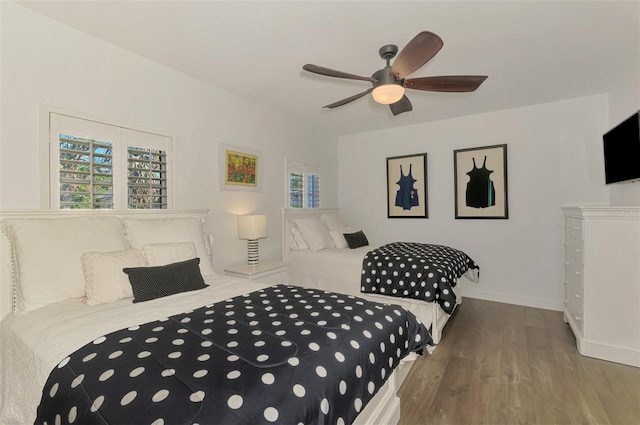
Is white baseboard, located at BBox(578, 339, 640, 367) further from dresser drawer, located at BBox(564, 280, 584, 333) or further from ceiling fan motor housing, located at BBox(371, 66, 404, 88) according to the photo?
ceiling fan motor housing, located at BBox(371, 66, 404, 88)

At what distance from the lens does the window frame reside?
6.39ft

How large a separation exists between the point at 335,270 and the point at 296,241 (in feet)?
2.71

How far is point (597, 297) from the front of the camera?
2412mm

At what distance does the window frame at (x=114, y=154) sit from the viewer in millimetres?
1948

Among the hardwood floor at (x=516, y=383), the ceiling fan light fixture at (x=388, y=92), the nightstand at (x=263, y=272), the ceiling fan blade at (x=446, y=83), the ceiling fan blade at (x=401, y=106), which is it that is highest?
the ceiling fan blade at (x=446, y=83)

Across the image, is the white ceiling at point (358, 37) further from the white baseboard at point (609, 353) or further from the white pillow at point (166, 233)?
the white baseboard at point (609, 353)

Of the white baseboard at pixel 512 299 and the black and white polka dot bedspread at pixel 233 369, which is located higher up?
the black and white polka dot bedspread at pixel 233 369

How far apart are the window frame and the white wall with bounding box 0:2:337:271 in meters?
0.04

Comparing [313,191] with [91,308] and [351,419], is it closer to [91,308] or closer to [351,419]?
[91,308]

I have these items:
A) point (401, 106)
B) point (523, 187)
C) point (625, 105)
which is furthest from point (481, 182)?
point (401, 106)

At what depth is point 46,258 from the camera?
1.67 m

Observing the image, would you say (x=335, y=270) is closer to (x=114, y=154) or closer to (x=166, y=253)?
(x=166, y=253)

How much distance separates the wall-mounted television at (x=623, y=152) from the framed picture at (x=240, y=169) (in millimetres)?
Result: 3563

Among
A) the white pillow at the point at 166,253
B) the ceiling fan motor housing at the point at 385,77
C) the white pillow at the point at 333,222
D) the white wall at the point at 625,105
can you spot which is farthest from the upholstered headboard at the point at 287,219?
the white wall at the point at 625,105
